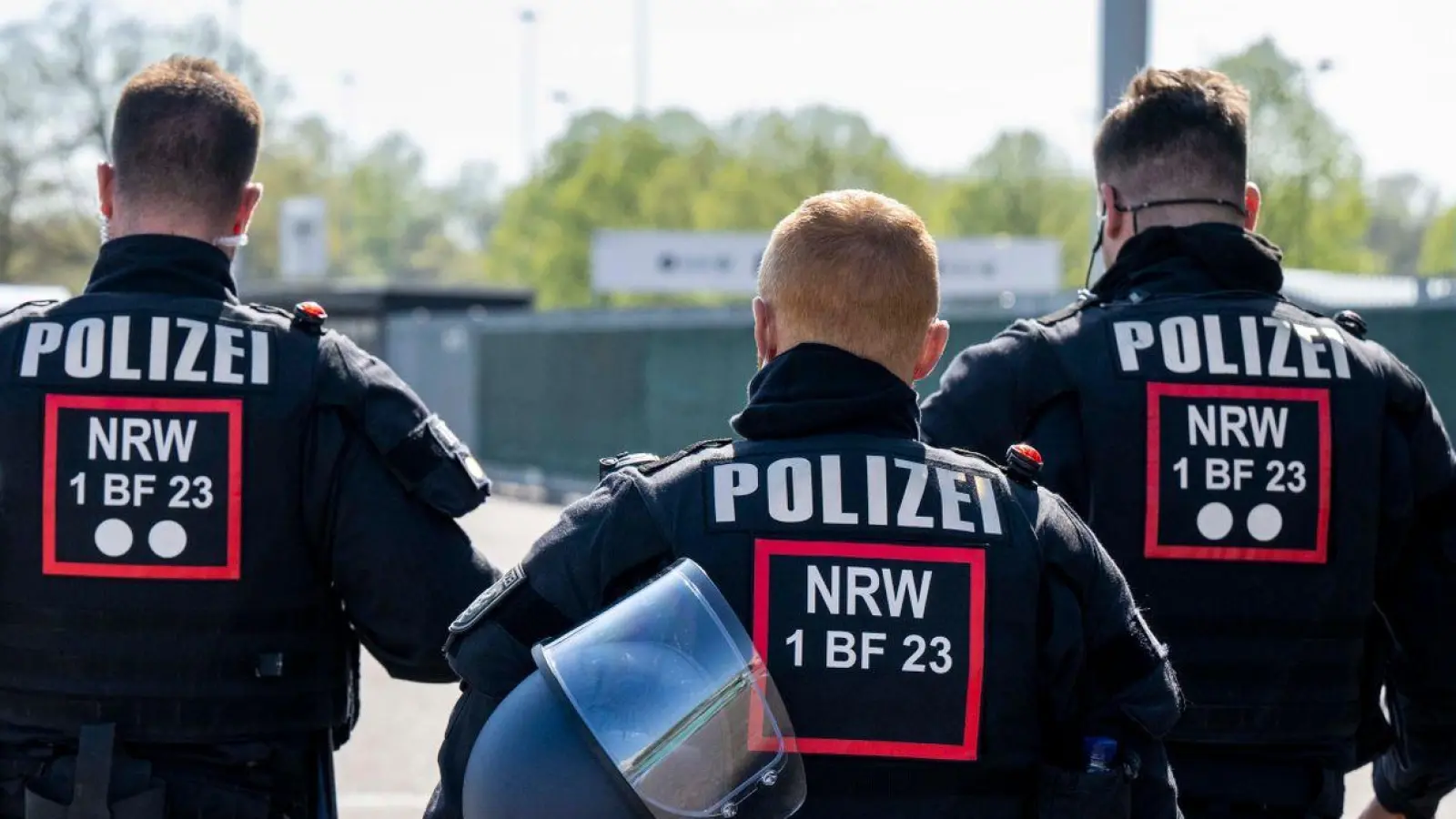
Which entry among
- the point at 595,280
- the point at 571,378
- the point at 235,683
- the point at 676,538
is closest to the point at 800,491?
the point at 676,538

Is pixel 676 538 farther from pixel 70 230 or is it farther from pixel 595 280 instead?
pixel 70 230

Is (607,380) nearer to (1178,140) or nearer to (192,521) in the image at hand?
(1178,140)

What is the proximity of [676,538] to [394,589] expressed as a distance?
0.98 m

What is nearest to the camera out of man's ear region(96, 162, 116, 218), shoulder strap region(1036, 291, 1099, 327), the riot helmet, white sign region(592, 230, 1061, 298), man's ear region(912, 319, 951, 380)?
the riot helmet

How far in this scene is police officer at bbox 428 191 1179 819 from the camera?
224 centimetres

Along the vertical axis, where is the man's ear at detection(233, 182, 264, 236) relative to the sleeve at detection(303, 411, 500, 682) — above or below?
above

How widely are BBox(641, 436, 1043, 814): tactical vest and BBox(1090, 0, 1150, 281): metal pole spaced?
3.83 m

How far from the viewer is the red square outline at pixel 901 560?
224cm

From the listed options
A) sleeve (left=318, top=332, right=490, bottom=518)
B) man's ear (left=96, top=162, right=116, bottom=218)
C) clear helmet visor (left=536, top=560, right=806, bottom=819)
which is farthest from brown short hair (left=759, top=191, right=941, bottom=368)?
man's ear (left=96, top=162, right=116, bottom=218)

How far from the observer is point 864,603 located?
2246 mm

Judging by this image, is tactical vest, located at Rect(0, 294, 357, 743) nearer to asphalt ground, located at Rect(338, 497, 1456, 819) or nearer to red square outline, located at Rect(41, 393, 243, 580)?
red square outline, located at Rect(41, 393, 243, 580)

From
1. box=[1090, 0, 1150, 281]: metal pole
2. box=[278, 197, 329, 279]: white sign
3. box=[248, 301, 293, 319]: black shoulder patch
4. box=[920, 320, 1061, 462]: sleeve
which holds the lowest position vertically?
box=[920, 320, 1061, 462]: sleeve

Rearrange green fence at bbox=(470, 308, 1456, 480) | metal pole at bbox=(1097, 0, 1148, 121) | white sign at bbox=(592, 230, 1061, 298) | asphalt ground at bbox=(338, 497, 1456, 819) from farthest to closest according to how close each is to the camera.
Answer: white sign at bbox=(592, 230, 1061, 298) → green fence at bbox=(470, 308, 1456, 480) → asphalt ground at bbox=(338, 497, 1456, 819) → metal pole at bbox=(1097, 0, 1148, 121)

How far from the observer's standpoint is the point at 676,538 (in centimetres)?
225
